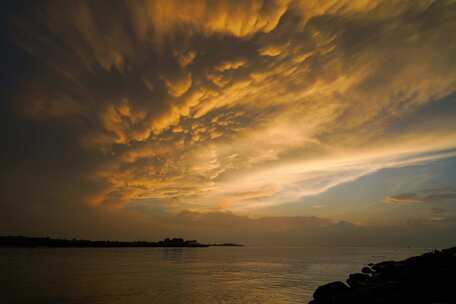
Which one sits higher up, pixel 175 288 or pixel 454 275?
pixel 454 275

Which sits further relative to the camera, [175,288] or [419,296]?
[175,288]

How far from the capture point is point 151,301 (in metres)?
24.5

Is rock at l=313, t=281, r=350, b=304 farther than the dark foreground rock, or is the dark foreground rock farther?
rock at l=313, t=281, r=350, b=304

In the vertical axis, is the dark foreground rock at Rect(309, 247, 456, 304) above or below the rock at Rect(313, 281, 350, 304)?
above

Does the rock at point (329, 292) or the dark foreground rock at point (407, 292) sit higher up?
the dark foreground rock at point (407, 292)

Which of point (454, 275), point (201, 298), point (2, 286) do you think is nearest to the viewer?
point (454, 275)

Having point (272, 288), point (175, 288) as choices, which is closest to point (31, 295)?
point (175, 288)

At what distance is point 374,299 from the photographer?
17359 mm

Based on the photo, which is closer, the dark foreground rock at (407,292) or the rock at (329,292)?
the dark foreground rock at (407,292)

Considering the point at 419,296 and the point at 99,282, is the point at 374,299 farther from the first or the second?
the point at 99,282

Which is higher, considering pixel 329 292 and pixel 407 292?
pixel 407 292

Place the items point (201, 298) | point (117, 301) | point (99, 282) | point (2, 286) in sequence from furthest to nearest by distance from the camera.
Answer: point (99, 282) < point (2, 286) < point (201, 298) < point (117, 301)

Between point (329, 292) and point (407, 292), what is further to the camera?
point (329, 292)

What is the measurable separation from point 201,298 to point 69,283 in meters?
16.2
